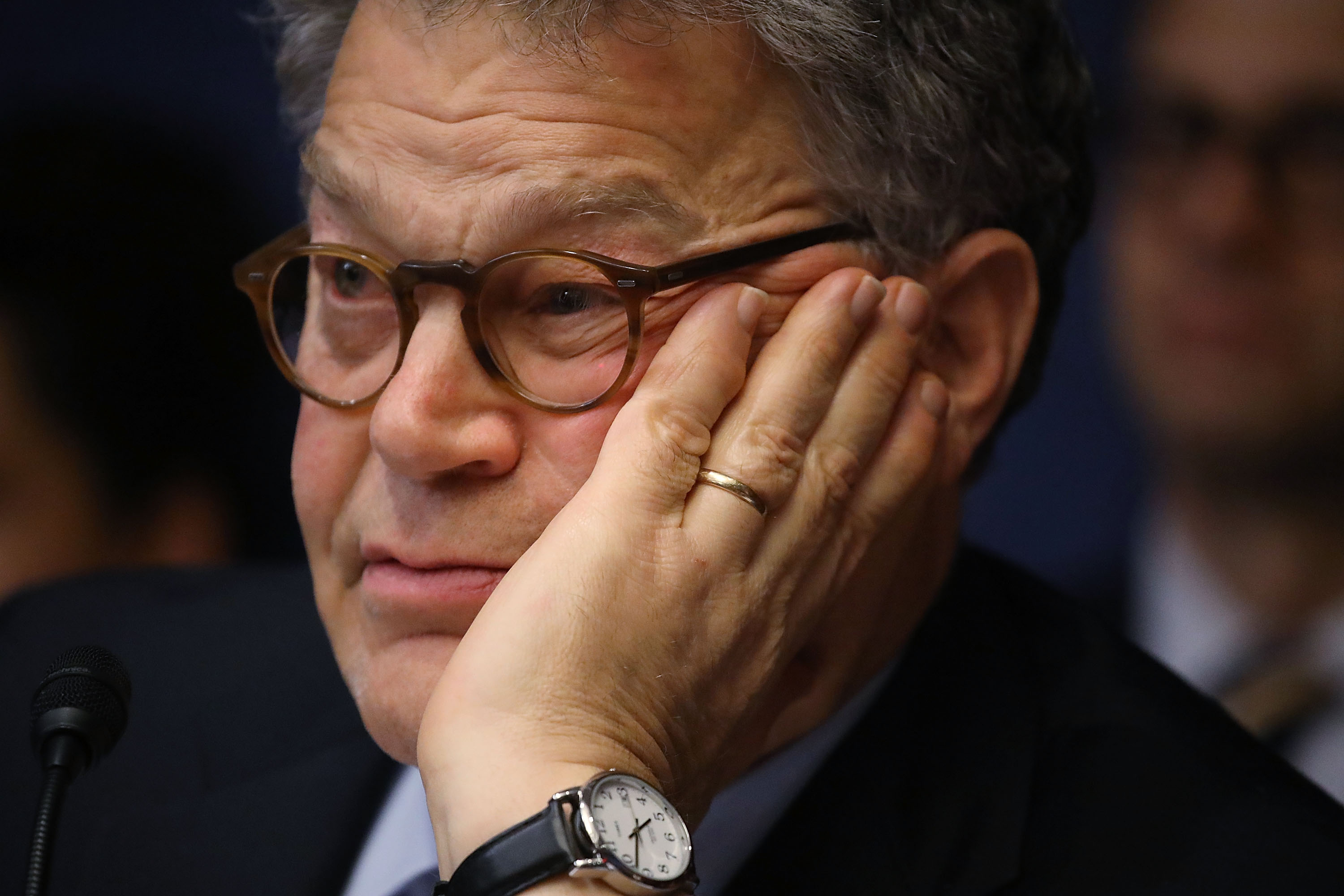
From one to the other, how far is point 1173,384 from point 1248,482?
326mm

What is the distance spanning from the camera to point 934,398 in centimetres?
180

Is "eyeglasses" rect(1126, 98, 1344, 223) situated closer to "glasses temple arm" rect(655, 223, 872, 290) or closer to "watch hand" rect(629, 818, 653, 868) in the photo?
"glasses temple arm" rect(655, 223, 872, 290)

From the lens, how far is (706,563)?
1571mm

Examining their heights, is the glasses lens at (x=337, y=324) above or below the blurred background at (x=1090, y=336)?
above

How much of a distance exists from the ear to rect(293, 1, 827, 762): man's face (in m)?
0.29

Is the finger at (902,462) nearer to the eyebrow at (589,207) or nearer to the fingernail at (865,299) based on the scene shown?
the fingernail at (865,299)

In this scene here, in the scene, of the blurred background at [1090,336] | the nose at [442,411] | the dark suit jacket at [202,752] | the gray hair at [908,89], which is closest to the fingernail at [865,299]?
the gray hair at [908,89]

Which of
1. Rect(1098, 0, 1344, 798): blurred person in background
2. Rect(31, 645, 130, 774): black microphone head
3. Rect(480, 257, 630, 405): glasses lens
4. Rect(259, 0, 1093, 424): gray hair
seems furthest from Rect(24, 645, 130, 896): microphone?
Answer: Rect(1098, 0, 1344, 798): blurred person in background

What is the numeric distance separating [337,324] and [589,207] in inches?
18.1

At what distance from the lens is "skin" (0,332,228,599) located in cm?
305

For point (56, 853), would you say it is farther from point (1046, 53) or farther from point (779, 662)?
point (1046, 53)

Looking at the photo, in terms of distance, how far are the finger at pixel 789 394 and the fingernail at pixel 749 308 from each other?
4cm

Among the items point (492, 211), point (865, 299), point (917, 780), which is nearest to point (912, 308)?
point (865, 299)

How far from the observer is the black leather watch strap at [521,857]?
4.30 ft
